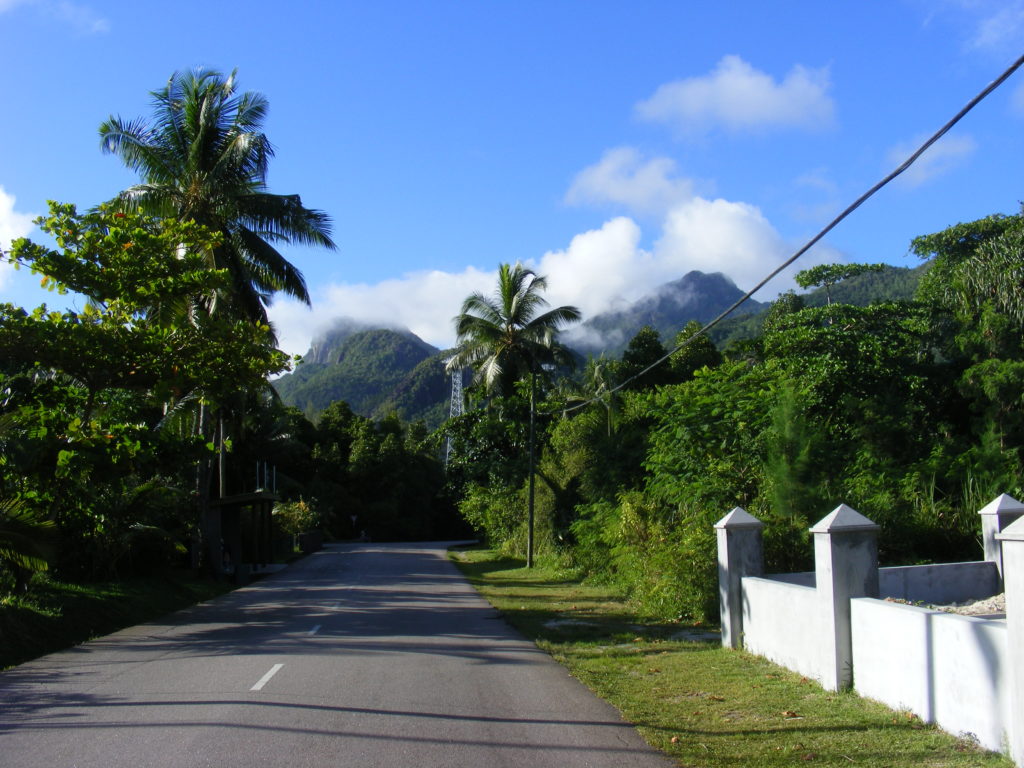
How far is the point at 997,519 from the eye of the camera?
12.3 metres

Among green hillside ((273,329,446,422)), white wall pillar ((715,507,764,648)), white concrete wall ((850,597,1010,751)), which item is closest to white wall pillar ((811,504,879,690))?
white concrete wall ((850,597,1010,751))

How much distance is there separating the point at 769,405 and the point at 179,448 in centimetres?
1127

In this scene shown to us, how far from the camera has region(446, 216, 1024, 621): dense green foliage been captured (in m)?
15.4

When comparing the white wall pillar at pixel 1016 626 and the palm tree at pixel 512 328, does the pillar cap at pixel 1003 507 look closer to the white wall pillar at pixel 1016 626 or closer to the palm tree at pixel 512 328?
the white wall pillar at pixel 1016 626

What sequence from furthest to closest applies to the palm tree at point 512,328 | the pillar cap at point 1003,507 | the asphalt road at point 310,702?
1. the palm tree at point 512,328
2. the pillar cap at point 1003,507
3. the asphalt road at point 310,702

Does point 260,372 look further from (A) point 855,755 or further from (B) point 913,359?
(B) point 913,359

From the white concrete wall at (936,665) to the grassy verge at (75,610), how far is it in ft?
32.7

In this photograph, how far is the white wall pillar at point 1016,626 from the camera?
5.78 metres

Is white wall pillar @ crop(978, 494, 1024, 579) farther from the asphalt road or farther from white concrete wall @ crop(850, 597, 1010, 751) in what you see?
the asphalt road

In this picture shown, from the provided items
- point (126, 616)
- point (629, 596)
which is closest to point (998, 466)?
point (629, 596)

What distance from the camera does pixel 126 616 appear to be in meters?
16.2

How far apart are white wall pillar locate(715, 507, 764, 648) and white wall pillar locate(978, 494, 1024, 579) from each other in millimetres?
3499

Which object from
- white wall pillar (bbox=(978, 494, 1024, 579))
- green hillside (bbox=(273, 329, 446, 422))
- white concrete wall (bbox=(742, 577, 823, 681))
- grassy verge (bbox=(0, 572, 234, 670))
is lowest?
grassy verge (bbox=(0, 572, 234, 670))

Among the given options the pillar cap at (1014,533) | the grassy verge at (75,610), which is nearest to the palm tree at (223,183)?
the grassy verge at (75,610)
